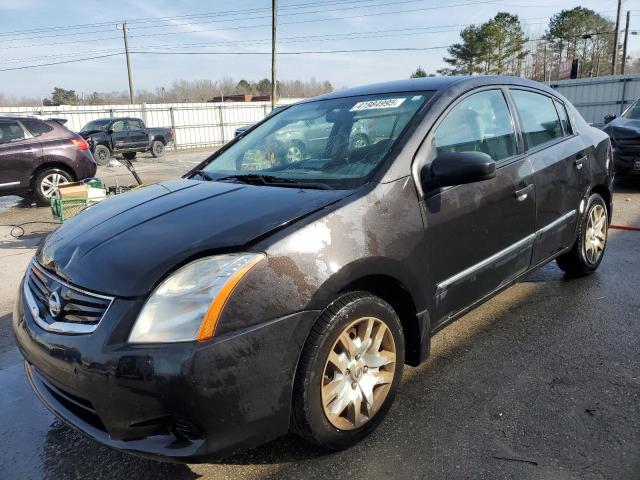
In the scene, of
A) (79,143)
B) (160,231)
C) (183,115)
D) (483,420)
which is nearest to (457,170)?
(483,420)

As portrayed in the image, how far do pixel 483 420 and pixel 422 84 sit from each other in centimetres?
195

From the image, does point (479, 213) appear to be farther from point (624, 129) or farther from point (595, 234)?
point (624, 129)

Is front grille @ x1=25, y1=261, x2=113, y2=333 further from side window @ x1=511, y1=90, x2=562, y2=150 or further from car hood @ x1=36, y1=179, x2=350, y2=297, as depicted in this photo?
side window @ x1=511, y1=90, x2=562, y2=150

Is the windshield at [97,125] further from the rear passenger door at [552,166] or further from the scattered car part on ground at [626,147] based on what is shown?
the rear passenger door at [552,166]

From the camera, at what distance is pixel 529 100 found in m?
3.72

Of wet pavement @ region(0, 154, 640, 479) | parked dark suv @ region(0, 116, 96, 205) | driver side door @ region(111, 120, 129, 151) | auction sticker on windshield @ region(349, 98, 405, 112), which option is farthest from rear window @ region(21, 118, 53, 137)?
driver side door @ region(111, 120, 129, 151)

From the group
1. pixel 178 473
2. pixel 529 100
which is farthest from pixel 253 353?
pixel 529 100

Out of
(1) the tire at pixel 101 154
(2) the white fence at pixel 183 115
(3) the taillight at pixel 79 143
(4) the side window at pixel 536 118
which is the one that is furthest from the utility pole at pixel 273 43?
(4) the side window at pixel 536 118

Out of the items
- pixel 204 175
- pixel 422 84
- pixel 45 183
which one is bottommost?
pixel 45 183

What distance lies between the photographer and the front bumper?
71.7 inches

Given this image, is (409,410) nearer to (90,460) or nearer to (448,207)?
(448,207)

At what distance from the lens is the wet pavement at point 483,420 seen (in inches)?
88.8

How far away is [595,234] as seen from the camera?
4477mm

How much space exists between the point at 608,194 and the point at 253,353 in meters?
3.99
